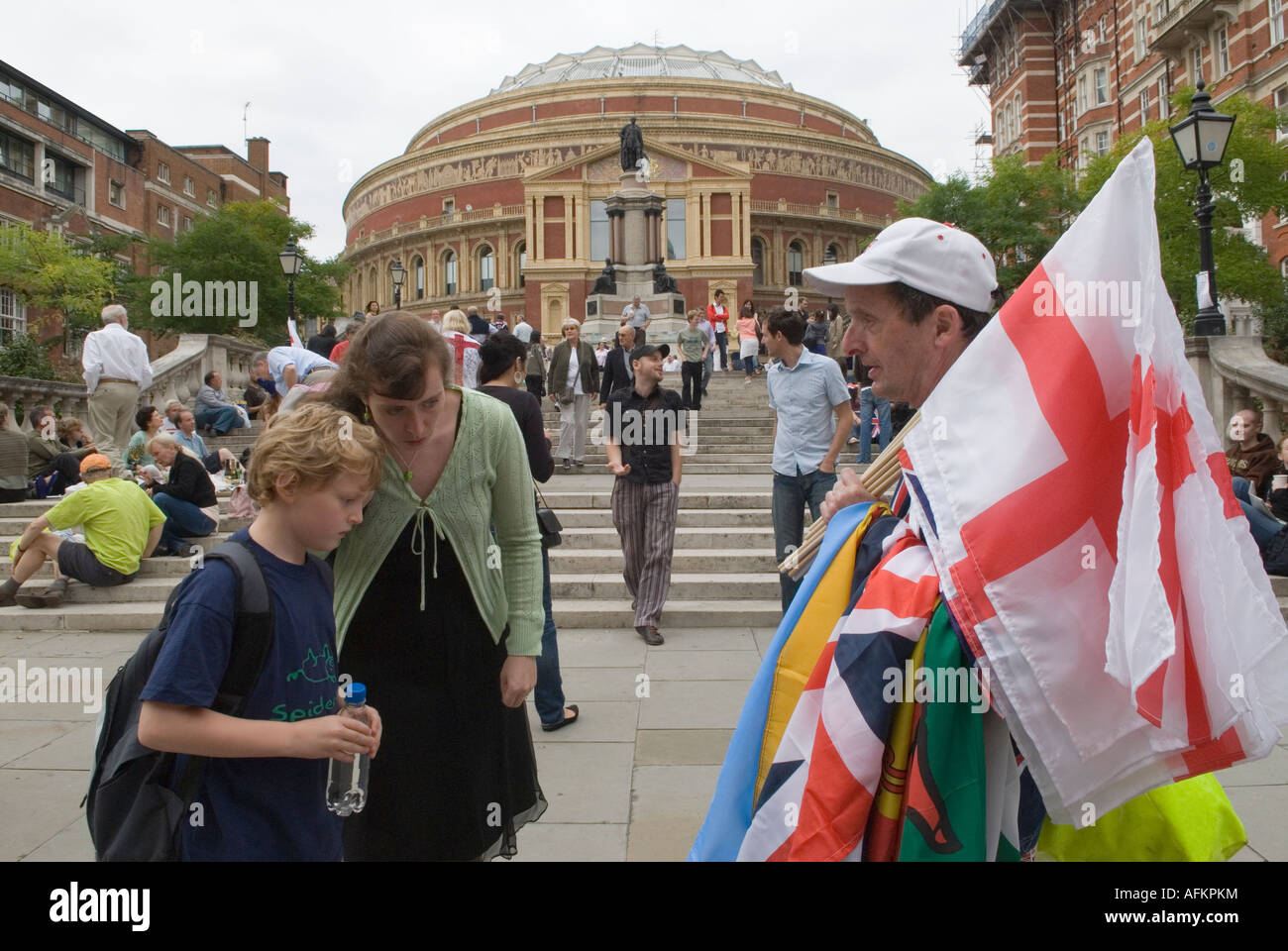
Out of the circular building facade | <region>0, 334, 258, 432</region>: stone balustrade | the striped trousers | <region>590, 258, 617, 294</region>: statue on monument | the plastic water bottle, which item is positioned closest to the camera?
the plastic water bottle

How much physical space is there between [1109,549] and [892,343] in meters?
0.66

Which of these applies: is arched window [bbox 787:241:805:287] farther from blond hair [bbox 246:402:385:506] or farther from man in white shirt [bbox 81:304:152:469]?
blond hair [bbox 246:402:385:506]

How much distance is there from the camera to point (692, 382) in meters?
18.4

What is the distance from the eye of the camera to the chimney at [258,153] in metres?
74.4

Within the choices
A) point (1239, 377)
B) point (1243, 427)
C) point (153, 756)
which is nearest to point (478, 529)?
point (153, 756)

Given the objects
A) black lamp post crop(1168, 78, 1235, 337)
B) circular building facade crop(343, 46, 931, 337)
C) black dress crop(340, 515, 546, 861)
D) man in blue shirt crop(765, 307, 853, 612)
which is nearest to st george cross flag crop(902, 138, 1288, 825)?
black dress crop(340, 515, 546, 861)

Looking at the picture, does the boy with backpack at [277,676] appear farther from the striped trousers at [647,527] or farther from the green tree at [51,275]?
the green tree at [51,275]

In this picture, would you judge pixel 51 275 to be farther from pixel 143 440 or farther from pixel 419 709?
pixel 419 709

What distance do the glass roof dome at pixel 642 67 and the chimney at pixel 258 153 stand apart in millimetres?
19801

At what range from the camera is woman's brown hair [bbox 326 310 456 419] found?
2570 mm

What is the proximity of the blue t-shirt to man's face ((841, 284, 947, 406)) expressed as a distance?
55.5 inches

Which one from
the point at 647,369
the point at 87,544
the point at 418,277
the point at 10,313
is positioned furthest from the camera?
the point at 418,277

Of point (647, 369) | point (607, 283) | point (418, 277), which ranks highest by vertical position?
point (418, 277)
